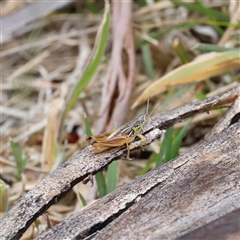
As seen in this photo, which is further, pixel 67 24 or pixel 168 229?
Result: pixel 67 24

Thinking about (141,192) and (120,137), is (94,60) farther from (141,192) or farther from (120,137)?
(141,192)

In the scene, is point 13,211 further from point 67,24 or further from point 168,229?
point 67,24

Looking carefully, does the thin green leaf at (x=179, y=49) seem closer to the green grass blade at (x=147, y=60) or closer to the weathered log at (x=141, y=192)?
the green grass blade at (x=147, y=60)

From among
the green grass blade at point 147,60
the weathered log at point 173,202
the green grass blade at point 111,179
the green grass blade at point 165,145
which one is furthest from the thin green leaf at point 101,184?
the green grass blade at point 147,60

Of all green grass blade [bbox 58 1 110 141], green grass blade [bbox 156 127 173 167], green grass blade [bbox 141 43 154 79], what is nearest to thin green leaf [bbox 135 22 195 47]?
green grass blade [bbox 141 43 154 79]

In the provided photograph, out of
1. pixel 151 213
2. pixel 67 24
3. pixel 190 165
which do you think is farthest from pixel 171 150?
pixel 67 24

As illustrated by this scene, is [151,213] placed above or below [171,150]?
above

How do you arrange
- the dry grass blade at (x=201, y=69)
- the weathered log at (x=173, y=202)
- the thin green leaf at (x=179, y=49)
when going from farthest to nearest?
the thin green leaf at (x=179, y=49) < the dry grass blade at (x=201, y=69) < the weathered log at (x=173, y=202)
